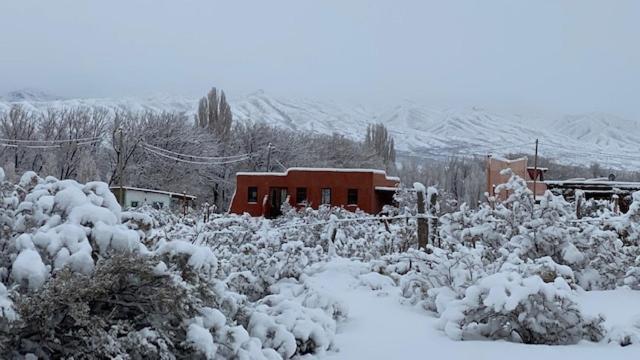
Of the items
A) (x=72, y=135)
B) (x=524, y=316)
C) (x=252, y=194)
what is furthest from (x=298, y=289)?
(x=72, y=135)

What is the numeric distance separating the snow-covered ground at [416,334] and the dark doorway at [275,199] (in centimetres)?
3334

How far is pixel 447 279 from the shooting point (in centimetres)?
762

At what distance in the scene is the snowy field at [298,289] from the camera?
3.87m

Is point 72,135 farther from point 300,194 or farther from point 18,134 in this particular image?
point 300,194

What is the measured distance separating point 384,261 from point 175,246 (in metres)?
5.54

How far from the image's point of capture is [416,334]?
6180 mm

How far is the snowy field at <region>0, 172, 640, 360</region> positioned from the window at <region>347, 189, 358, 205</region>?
104 feet

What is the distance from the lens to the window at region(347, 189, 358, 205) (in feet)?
140

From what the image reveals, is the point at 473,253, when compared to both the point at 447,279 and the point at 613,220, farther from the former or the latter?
the point at 613,220

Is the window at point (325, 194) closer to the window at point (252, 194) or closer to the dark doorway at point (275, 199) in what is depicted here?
the dark doorway at point (275, 199)

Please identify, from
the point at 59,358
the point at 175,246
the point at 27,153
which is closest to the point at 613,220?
the point at 175,246

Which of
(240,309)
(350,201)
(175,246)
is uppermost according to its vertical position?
(175,246)

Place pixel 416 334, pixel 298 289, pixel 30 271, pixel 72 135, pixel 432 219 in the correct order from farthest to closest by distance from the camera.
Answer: pixel 72 135 < pixel 432 219 < pixel 298 289 < pixel 416 334 < pixel 30 271

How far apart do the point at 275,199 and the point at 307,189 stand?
1915 mm
